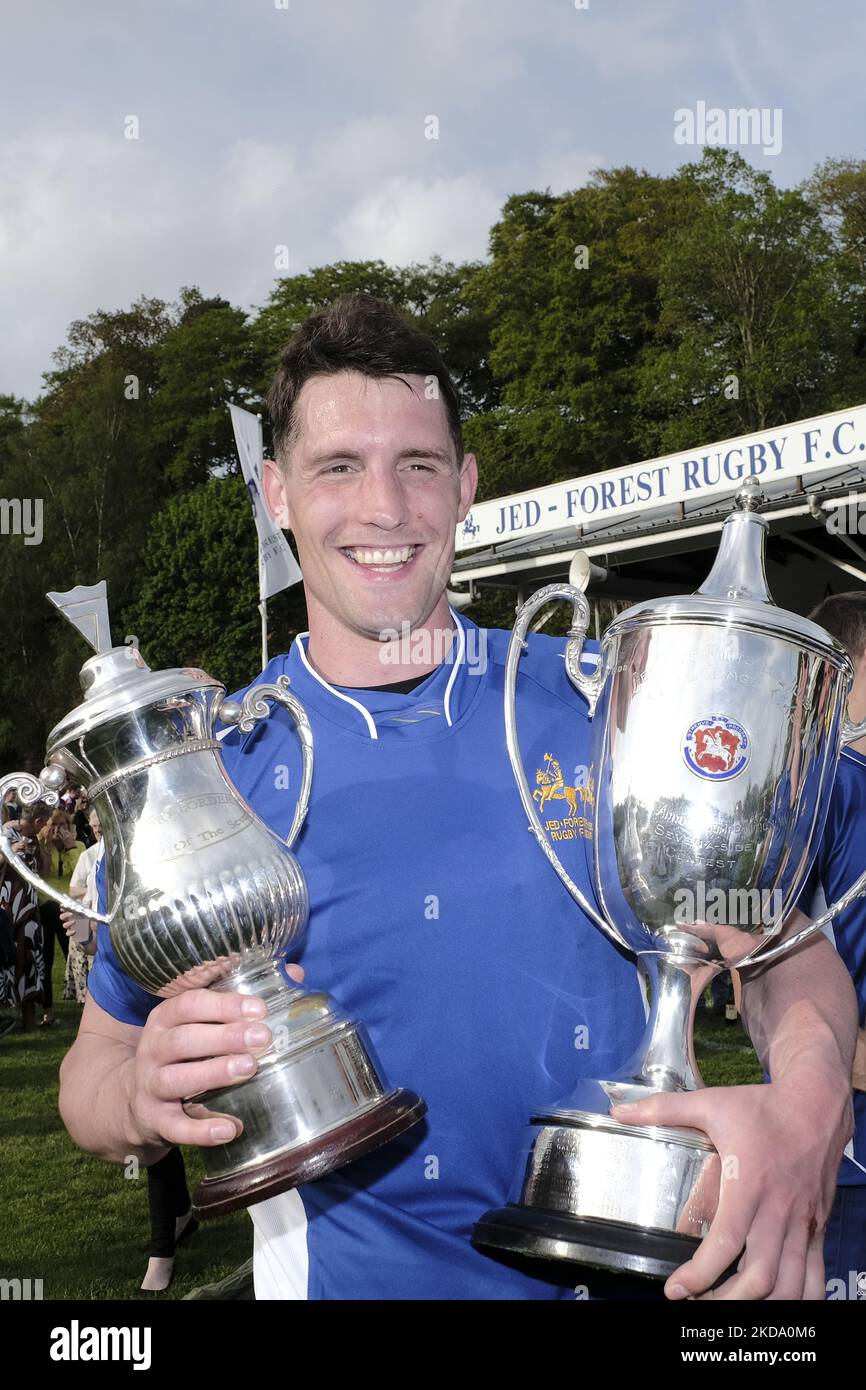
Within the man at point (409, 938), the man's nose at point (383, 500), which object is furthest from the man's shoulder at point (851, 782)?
the man's nose at point (383, 500)

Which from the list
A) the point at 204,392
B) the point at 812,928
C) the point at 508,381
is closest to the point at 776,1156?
the point at 812,928

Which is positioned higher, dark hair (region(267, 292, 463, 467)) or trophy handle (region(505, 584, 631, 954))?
dark hair (region(267, 292, 463, 467))

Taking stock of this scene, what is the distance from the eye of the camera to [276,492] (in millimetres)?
1981

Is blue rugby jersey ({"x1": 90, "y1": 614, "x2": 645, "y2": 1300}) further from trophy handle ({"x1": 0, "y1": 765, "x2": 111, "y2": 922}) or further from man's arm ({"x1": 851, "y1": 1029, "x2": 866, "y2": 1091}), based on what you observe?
man's arm ({"x1": 851, "y1": 1029, "x2": 866, "y2": 1091})

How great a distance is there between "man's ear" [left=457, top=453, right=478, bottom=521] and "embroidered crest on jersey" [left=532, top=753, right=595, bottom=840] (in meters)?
0.41

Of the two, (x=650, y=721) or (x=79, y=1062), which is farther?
(x=79, y=1062)

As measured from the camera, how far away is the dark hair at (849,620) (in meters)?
3.25

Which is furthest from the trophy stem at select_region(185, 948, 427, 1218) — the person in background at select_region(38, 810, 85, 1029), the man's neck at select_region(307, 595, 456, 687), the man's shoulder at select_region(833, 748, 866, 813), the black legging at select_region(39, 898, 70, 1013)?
the black legging at select_region(39, 898, 70, 1013)

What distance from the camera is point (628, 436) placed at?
1208 inches

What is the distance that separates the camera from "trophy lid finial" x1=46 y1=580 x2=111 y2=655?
1609 millimetres

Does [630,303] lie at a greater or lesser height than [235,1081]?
greater
